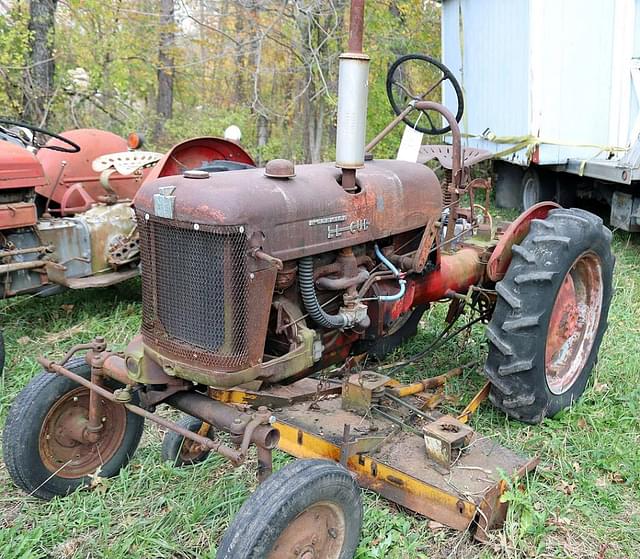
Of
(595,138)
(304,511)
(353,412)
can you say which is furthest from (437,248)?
(595,138)

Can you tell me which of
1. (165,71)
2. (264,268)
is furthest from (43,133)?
(165,71)

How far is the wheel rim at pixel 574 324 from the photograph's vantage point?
3.27 m

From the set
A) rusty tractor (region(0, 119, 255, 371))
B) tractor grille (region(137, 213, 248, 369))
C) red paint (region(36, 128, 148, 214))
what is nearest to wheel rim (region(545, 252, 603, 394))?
tractor grille (region(137, 213, 248, 369))

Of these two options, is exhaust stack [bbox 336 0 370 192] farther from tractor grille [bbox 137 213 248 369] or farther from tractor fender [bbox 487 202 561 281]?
tractor fender [bbox 487 202 561 281]

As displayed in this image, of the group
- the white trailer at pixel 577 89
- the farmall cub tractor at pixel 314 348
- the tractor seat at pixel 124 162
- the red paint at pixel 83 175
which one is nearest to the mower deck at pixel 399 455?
the farmall cub tractor at pixel 314 348

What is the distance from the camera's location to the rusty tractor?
4113 mm

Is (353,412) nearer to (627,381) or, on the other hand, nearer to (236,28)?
(627,381)

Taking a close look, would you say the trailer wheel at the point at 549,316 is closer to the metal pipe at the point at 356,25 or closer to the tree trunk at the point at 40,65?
the metal pipe at the point at 356,25

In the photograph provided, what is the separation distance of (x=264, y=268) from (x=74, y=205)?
3.26 meters

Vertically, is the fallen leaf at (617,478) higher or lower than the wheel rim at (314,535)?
lower

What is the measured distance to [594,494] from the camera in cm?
271

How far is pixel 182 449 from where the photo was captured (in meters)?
2.87

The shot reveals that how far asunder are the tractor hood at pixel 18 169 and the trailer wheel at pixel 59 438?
1.86 meters

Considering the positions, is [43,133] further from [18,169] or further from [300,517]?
[300,517]
